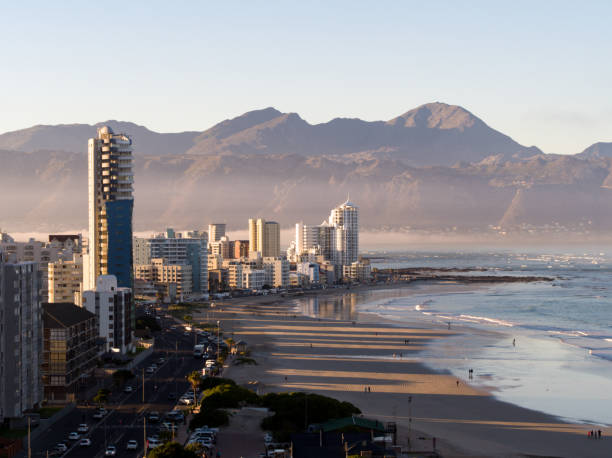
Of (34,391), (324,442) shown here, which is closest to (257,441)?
(324,442)

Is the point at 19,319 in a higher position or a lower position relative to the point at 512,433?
higher

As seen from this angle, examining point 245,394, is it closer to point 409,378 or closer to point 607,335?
point 409,378

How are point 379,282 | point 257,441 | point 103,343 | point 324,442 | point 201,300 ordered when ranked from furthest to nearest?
point 379,282 → point 201,300 → point 103,343 → point 257,441 → point 324,442

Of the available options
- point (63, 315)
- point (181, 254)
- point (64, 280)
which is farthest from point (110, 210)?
point (181, 254)

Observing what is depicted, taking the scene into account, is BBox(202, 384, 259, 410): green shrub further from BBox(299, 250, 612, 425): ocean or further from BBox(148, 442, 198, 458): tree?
BBox(299, 250, 612, 425): ocean

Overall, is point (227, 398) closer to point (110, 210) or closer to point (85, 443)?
point (85, 443)

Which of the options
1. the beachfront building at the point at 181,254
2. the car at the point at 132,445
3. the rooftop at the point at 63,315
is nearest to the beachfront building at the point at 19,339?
the rooftop at the point at 63,315
